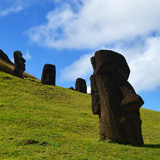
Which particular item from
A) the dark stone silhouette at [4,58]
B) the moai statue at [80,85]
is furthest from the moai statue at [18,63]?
the moai statue at [80,85]

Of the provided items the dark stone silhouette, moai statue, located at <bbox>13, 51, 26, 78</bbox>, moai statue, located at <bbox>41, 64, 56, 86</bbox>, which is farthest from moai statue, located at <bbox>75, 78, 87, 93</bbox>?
the dark stone silhouette

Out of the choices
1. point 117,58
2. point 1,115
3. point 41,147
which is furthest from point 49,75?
point 41,147

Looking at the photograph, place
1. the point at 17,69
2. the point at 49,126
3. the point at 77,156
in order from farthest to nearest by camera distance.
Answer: the point at 17,69, the point at 49,126, the point at 77,156

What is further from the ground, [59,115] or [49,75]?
[49,75]

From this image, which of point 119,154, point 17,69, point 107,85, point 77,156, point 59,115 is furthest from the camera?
point 17,69

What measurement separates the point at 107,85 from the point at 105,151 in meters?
3.84

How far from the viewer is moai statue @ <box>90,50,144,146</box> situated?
11.8m

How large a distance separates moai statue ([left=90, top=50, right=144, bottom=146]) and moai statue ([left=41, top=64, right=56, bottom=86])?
951 inches

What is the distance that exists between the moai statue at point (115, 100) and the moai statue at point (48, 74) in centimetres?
2416

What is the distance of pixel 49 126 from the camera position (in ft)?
51.4

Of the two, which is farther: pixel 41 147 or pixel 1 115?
pixel 1 115

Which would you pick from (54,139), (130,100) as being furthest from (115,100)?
(54,139)

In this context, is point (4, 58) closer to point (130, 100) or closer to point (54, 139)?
point (54, 139)

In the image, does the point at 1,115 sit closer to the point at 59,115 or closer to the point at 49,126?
the point at 49,126
